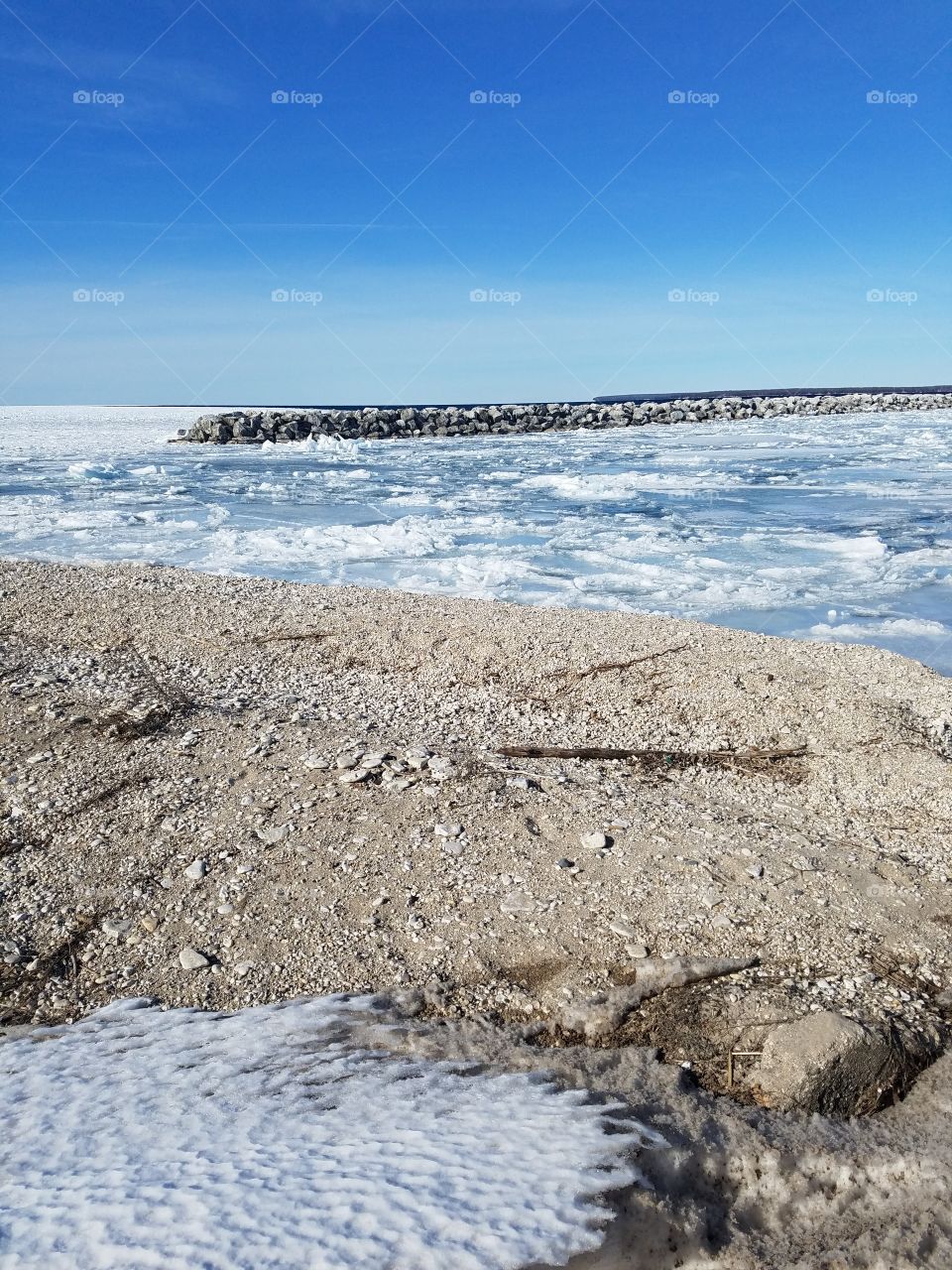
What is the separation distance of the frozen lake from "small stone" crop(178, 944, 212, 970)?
4.78 metres

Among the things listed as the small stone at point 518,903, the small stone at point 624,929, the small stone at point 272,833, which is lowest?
the small stone at point 624,929

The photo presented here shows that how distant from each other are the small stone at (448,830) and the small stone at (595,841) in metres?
0.39

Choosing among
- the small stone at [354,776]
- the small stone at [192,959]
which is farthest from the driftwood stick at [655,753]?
the small stone at [192,959]

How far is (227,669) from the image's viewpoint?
14.5 ft

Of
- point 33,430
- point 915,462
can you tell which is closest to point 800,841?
point 915,462

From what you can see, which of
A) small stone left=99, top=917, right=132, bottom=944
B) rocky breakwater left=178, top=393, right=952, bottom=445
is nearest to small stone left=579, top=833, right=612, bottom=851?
small stone left=99, top=917, right=132, bottom=944

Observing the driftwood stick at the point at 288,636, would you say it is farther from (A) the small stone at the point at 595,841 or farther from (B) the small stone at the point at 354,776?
(A) the small stone at the point at 595,841

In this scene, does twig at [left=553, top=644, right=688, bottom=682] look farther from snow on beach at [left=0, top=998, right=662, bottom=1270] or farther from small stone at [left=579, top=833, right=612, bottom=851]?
snow on beach at [left=0, top=998, right=662, bottom=1270]

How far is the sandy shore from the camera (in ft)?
5.92

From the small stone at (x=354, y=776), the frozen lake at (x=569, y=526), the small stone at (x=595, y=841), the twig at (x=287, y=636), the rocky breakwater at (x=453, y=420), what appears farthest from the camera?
the rocky breakwater at (x=453, y=420)

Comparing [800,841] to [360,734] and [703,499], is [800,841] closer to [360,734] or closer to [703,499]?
[360,734]

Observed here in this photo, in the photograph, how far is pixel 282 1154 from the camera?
1637mm

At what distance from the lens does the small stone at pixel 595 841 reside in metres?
2.73

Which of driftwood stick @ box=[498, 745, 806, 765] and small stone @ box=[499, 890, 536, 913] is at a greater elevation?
driftwood stick @ box=[498, 745, 806, 765]
